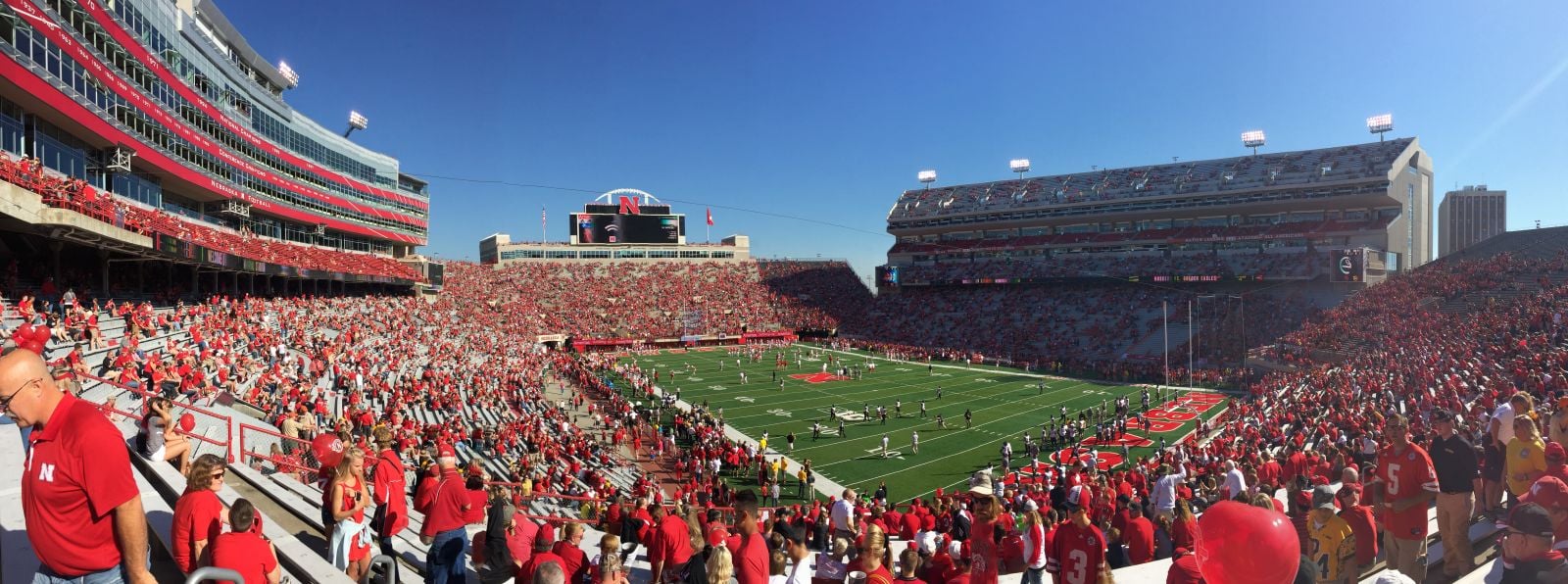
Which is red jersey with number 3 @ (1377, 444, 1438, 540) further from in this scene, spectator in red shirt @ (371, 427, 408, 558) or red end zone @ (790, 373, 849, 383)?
red end zone @ (790, 373, 849, 383)

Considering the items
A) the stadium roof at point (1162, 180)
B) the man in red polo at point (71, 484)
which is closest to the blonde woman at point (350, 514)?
the man in red polo at point (71, 484)

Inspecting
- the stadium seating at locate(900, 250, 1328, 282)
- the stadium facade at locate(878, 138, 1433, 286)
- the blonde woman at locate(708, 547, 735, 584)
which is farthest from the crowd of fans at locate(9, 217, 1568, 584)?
the stadium facade at locate(878, 138, 1433, 286)

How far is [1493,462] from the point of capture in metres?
6.94

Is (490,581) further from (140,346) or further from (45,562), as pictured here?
(140,346)

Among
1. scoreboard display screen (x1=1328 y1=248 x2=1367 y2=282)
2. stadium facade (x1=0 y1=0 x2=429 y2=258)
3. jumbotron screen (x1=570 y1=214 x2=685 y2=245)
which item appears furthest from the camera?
jumbotron screen (x1=570 y1=214 x2=685 y2=245)

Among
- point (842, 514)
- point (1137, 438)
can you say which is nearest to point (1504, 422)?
point (842, 514)

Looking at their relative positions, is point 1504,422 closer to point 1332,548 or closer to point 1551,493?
point 1332,548

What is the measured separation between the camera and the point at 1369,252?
50.3 metres

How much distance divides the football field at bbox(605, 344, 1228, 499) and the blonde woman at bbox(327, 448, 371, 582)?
48.9 feet

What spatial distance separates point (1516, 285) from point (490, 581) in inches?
1860

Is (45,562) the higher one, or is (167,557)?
(45,562)

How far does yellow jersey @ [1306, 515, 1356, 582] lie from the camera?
551 cm

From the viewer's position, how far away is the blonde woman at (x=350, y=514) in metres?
5.48

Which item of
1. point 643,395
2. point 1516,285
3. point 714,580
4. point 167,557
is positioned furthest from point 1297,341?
point 167,557
